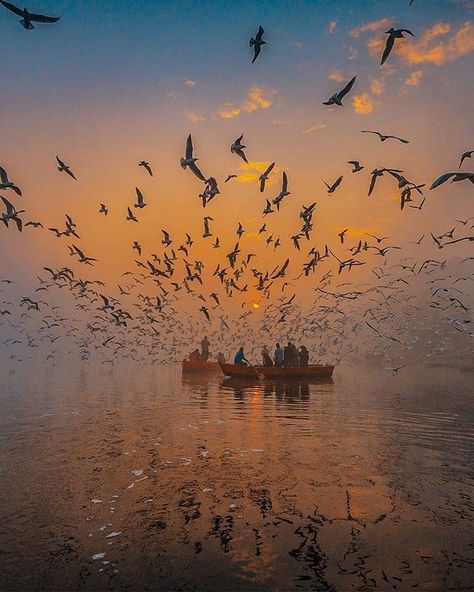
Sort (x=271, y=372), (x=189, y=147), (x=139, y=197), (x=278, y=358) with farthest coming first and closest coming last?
1. (x=278, y=358)
2. (x=271, y=372)
3. (x=139, y=197)
4. (x=189, y=147)

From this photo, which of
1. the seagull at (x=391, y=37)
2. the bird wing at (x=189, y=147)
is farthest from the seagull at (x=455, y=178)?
the bird wing at (x=189, y=147)

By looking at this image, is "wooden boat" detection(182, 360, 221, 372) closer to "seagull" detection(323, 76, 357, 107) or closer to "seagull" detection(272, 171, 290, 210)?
"seagull" detection(272, 171, 290, 210)

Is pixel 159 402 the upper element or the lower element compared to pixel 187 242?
lower

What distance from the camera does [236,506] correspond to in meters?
A: 9.13

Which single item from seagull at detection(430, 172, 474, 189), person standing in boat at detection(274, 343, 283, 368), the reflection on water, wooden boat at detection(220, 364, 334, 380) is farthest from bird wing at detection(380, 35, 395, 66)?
person standing in boat at detection(274, 343, 283, 368)

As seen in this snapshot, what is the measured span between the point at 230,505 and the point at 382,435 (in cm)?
1016

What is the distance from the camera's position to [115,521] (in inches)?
325

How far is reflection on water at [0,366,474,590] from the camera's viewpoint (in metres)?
6.41

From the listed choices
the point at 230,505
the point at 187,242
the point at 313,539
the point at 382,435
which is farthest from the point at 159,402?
the point at 313,539

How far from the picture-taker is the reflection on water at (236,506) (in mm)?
6414

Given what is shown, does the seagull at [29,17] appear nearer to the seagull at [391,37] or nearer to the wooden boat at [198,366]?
the seagull at [391,37]

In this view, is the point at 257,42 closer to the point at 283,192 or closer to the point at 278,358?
the point at 283,192

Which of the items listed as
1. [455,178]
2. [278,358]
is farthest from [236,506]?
[278,358]

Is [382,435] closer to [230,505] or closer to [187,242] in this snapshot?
[230,505]
